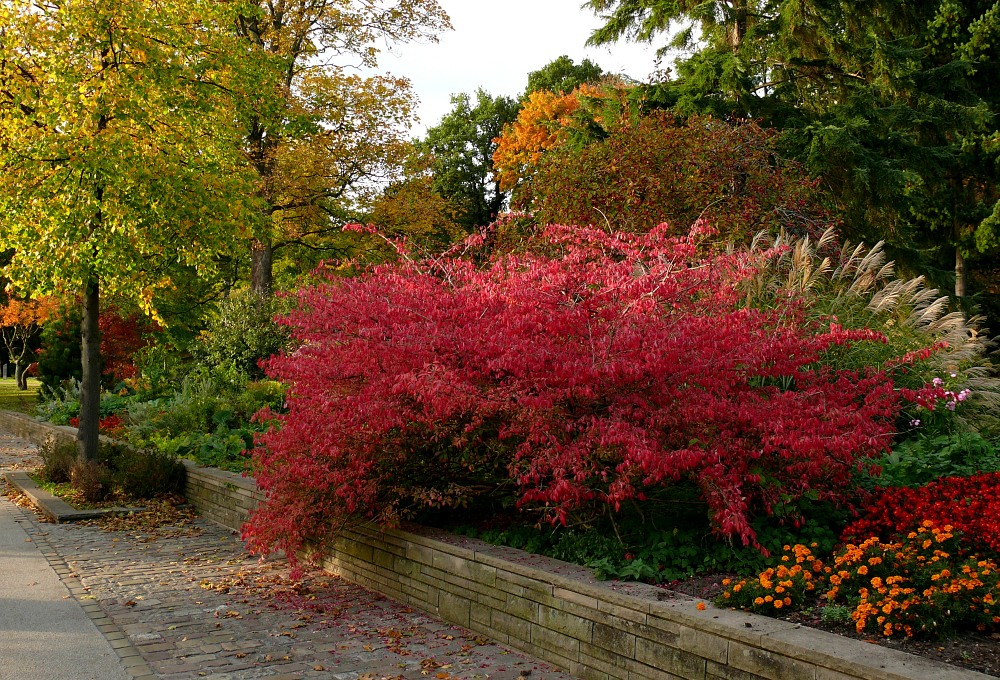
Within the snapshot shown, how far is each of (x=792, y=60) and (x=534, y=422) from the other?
1581 cm

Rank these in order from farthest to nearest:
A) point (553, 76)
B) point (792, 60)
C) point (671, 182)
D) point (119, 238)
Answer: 1. point (553, 76)
2. point (792, 60)
3. point (671, 182)
4. point (119, 238)

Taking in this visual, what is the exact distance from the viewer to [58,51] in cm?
1037

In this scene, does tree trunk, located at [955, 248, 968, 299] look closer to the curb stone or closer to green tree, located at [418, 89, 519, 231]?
green tree, located at [418, 89, 519, 231]

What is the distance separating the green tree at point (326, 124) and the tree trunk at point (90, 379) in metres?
9.08

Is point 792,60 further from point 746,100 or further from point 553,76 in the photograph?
point 553,76

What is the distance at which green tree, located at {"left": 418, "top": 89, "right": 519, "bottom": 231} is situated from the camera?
124 ft

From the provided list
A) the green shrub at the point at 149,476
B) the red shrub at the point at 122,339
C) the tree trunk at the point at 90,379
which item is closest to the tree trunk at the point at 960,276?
the red shrub at the point at 122,339

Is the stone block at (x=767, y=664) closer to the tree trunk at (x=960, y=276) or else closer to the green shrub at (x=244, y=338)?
the green shrub at (x=244, y=338)

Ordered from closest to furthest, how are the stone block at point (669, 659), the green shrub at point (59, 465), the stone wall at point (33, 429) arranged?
the stone block at point (669, 659)
the green shrub at point (59, 465)
the stone wall at point (33, 429)

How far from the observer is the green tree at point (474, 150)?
37.9m

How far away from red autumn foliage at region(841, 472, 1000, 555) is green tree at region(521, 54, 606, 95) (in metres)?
34.0

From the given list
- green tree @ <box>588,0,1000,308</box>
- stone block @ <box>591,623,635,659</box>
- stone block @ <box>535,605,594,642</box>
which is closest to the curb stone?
stone block @ <box>535,605,594,642</box>

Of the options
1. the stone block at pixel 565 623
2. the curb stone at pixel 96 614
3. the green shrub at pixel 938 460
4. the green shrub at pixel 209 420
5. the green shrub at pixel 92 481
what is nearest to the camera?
the stone block at pixel 565 623

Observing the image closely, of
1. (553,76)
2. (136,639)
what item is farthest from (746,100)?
(553,76)
